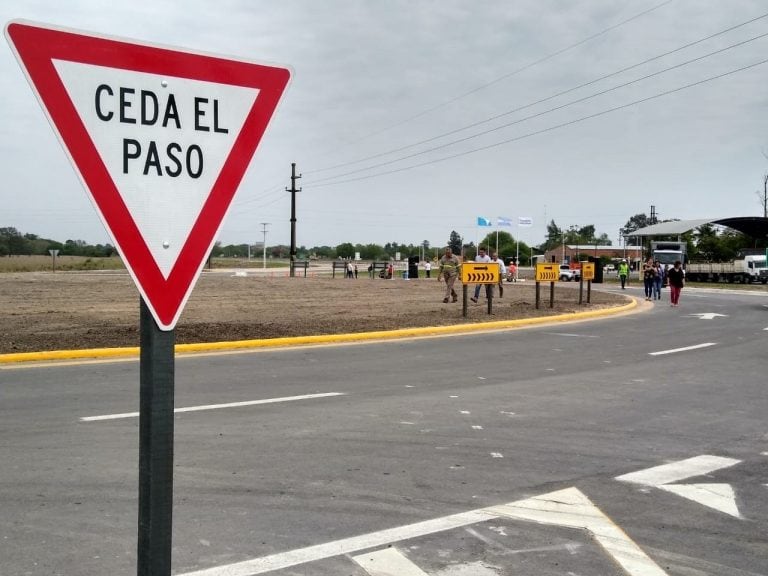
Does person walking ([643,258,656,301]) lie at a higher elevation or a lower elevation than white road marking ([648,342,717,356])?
higher

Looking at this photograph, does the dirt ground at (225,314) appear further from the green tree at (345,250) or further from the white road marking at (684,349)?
the green tree at (345,250)

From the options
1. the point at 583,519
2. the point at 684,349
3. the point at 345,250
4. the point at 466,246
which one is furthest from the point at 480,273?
the point at 345,250

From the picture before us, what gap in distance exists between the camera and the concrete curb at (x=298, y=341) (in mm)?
11148

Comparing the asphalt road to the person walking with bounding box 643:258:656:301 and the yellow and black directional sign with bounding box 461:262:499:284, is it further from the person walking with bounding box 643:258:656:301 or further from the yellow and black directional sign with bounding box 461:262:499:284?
the person walking with bounding box 643:258:656:301

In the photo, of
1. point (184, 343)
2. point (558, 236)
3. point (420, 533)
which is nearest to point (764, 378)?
point (420, 533)

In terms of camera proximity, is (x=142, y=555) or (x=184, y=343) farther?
(x=184, y=343)

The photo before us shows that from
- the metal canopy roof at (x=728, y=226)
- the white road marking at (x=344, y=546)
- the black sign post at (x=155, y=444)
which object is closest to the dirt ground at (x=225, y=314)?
the white road marking at (x=344, y=546)

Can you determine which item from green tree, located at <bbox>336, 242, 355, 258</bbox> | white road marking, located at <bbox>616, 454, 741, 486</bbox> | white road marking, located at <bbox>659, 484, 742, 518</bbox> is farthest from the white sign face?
green tree, located at <bbox>336, 242, 355, 258</bbox>

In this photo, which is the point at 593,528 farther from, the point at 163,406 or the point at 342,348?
the point at 342,348

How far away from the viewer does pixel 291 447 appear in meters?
6.11

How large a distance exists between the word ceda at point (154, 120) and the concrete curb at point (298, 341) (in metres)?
10.0

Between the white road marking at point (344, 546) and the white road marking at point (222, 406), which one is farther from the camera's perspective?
the white road marking at point (222, 406)

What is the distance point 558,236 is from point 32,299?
530ft

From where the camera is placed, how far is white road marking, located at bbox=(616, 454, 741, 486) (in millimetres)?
5391
